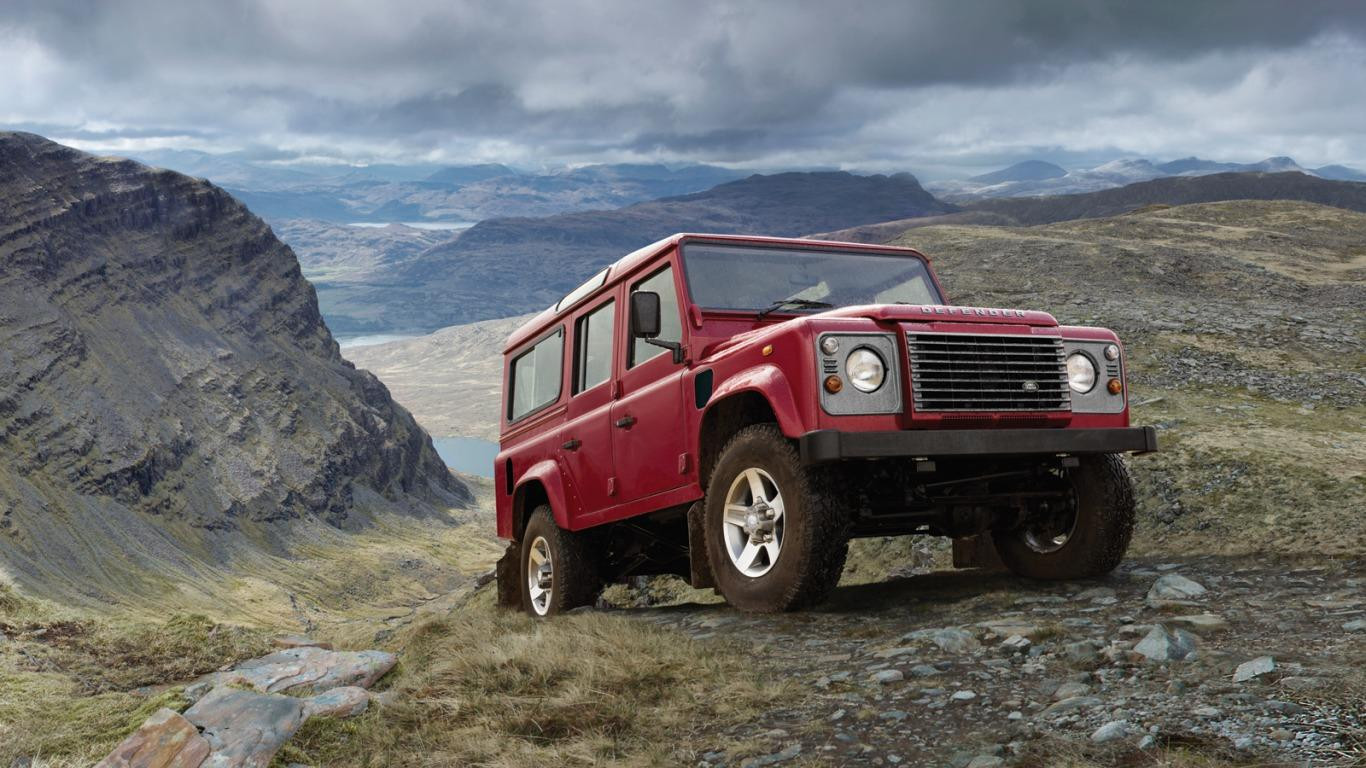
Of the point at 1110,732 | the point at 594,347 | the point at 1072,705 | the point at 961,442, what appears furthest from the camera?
the point at 594,347

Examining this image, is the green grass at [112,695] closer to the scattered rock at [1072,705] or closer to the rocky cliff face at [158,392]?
the scattered rock at [1072,705]

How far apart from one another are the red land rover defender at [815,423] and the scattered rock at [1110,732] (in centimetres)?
222

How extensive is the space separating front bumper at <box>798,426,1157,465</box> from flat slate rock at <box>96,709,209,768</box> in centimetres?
340

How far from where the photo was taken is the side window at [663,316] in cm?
805

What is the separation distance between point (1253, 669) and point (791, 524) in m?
2.59

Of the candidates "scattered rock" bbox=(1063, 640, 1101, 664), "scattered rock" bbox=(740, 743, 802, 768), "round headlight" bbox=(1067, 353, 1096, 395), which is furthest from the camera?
"round headlight" bbox=(1067, 353, 1096, 395)

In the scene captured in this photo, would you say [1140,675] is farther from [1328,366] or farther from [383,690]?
[1328,366]

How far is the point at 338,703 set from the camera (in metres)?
5.86

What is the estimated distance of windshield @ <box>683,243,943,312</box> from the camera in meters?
8.07

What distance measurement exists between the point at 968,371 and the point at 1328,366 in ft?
41.9

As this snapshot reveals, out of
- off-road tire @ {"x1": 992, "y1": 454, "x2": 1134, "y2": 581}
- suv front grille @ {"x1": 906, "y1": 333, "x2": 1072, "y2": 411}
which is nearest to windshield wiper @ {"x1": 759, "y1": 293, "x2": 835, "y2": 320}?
suv front grille @ {"x1": 906, "y1": 333, "x2": 1072, "y2": 411}

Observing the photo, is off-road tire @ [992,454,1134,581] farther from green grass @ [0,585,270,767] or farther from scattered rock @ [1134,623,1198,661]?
green grass @ [0,585,270,767]

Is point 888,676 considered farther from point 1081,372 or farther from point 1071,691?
point 1081,372

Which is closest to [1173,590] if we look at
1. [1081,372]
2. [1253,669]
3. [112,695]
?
[1081,372]
